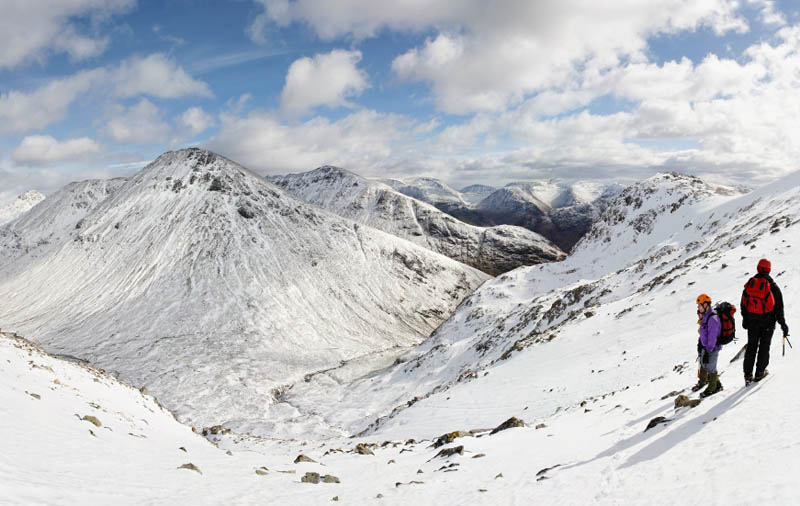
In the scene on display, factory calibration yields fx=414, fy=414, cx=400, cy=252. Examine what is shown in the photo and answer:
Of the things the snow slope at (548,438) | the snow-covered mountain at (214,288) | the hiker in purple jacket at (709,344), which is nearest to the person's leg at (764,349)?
the snow slope at (548,438)

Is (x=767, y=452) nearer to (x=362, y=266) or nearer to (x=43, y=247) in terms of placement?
(x=362, y=266)

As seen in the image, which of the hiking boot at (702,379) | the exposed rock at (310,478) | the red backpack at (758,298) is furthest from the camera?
the exposed rock at (310,478)

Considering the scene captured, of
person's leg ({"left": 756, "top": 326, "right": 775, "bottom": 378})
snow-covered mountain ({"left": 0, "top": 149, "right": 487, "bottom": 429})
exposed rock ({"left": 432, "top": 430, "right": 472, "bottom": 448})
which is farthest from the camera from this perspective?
snow-covered mountain ({"left": 0, "top": 149, "right": 487, "bottom": 429})

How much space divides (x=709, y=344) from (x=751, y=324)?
1.16m

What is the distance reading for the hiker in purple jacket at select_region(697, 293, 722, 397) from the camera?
1192 cm

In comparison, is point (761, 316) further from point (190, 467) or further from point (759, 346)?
point (190, 467)

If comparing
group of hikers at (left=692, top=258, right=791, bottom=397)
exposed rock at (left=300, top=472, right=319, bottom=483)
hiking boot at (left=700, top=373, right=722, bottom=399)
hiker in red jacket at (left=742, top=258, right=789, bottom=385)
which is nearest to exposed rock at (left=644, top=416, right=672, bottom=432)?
hiking boot at (left=700, top=373, right=722, bottom=399)

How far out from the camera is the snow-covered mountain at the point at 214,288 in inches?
3932

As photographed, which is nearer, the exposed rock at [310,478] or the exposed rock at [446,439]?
the exposed rock at [310,478]

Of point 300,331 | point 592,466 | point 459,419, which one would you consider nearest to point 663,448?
point 592,466

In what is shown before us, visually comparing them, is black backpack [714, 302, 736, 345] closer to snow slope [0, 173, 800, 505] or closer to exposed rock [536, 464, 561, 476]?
snow slope [0, 173, 800, 505]

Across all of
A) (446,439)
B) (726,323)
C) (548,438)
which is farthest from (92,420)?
(726,323)

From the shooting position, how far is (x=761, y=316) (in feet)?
37.4

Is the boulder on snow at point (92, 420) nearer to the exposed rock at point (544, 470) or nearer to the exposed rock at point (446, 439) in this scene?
the exposed rock at point (446, 439)
